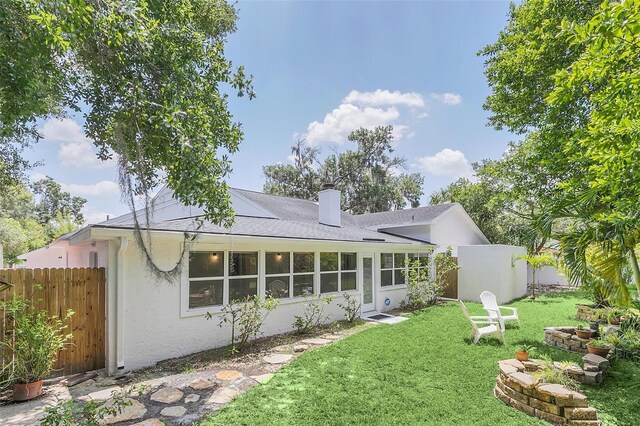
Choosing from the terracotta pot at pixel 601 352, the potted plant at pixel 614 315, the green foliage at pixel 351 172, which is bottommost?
the terracotta pot at pixel 601 352

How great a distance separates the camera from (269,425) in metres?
4.11

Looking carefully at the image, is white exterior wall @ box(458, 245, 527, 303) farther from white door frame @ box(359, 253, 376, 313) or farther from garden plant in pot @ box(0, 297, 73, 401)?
garden plant in pot @ box(0, 297, 73, 401)

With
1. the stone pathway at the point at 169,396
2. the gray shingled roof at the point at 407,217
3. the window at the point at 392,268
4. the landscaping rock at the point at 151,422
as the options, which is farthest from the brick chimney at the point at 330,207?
the landscaping rock at the point at 151,422

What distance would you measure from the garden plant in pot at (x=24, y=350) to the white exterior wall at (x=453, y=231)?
49.6ft

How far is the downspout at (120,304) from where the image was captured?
620cm

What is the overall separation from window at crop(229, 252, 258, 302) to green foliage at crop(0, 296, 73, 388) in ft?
11.5

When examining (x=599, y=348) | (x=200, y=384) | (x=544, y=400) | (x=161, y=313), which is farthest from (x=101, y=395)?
(x=599, y=348)

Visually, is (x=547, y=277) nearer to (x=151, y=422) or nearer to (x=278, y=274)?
(x=278, y=274)

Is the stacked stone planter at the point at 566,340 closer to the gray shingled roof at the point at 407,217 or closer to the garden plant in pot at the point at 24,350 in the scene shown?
the gray shingled roof at the point at 407,217

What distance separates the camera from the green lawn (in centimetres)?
433

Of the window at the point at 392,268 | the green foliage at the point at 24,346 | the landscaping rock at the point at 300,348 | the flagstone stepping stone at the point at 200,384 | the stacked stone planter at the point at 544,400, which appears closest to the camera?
the stacked stone planter at the point at 544,400

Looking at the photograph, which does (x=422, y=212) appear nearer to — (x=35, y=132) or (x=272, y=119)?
(x=272, y=119)

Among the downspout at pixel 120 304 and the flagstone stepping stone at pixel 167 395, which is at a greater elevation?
the downspout at pixel 120 304

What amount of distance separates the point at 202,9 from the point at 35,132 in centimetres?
558
